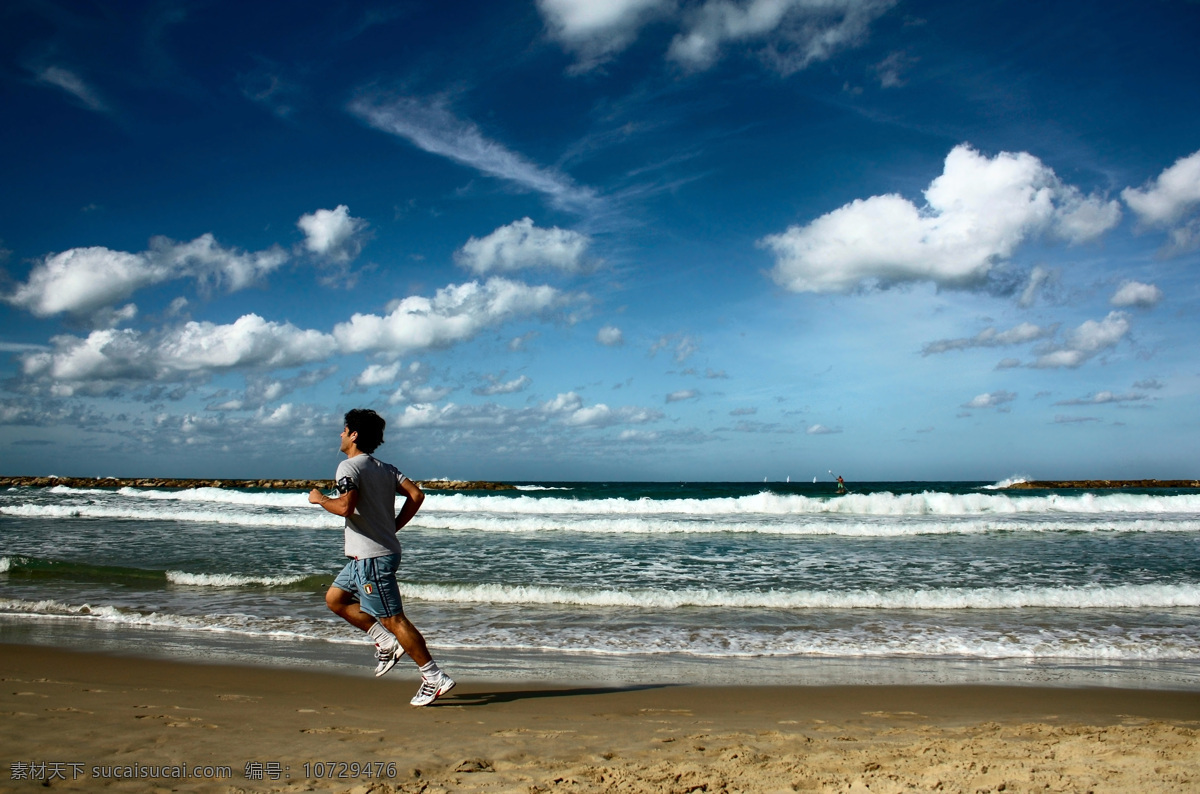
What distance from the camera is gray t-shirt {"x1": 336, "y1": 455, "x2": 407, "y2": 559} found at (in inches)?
190

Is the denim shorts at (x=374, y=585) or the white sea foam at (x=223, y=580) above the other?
the denim shorts at (x=374, y=585)

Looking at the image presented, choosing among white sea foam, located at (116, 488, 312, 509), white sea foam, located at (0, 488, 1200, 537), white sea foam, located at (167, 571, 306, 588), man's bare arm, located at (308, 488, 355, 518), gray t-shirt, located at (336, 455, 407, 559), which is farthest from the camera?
white sea foam, located at (116, 488, 312, 509)

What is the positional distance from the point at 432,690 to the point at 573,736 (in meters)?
1.31

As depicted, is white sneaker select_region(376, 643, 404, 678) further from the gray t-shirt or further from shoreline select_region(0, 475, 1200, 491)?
shoreline select_region(0, 475, 1200, 491)

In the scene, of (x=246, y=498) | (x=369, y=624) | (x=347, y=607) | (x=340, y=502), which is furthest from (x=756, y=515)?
(x=246, y=498)

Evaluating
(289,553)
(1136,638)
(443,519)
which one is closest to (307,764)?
(1136,638)

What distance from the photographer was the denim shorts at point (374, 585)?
4922 millimetres

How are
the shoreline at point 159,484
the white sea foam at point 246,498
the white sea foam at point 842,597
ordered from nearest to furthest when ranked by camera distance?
1. the white sea foam at point 842,597
2. the white sea foam at point 246,498
3. the shoreline at point 159,484

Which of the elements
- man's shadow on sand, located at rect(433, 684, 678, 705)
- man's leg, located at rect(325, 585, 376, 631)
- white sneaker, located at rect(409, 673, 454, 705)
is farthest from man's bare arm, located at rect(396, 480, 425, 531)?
man's shadow on sand, located at rect(433, 684, 678, 705)

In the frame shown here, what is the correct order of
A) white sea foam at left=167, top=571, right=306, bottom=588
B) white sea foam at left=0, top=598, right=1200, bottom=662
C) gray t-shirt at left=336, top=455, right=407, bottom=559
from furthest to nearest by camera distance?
white sea foam at left=167, top=571, right=306, bottom=588
white sea foam at left=0, top=598, right=1200, bottom=662
gray t-shirt at left=336, top=455, right=407, bottom=559

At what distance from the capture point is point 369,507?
487 cm

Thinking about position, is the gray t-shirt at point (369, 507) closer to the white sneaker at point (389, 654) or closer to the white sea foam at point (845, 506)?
the white sneaker at point (389, 654)

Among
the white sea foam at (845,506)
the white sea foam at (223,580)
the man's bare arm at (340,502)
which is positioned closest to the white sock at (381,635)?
the man's bare arm at (340,502)

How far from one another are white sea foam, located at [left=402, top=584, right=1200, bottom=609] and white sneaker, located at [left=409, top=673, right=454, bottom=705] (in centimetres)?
536
